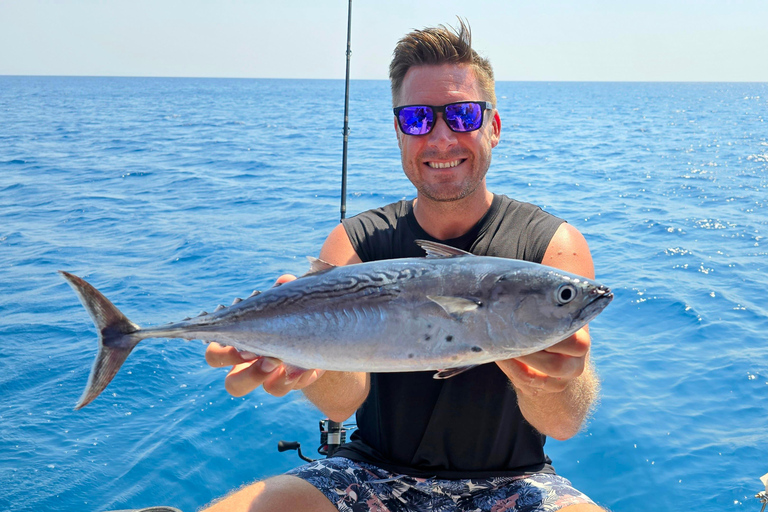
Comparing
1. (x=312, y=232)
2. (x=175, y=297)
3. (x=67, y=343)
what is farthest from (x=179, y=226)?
(x=67, y=343)

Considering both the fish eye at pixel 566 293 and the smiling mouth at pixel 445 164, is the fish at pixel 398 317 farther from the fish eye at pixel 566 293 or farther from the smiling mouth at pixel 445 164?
the smiling mouth at pixel 445 164

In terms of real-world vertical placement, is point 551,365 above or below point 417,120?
below

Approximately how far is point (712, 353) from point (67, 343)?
9115mm

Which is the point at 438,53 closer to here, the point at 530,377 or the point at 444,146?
the point at 444,146

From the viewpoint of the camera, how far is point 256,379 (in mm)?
2391

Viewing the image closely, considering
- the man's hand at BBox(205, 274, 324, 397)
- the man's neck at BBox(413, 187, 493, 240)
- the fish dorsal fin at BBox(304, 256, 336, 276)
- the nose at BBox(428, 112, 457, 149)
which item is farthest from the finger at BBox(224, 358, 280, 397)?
the nose at BBox(428, 112, 457, 149)

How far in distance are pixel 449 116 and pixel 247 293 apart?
7863 millimetres

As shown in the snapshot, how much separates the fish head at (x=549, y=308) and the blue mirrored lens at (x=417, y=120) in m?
1.22

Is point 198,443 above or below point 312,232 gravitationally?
below

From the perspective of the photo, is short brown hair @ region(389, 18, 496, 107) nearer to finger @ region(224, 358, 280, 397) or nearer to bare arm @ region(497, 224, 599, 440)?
bare arm @ region(497, 224, 599, 440)

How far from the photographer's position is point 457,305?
6.80 feet

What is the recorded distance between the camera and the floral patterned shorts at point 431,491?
282 cm

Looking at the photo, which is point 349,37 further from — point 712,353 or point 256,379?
point 712,353

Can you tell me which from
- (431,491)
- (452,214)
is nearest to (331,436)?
(431,491)
